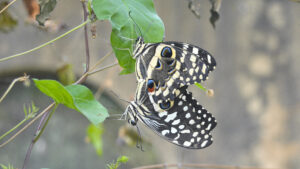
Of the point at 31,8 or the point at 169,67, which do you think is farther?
the point at 31,8

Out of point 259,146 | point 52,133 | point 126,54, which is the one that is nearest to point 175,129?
point 126,54

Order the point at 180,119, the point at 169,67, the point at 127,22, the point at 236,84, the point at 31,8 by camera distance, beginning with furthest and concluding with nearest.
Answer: the point at 236,84, the point at 31,8, the point at 180,119, the point at 169,67, the point at 127,22

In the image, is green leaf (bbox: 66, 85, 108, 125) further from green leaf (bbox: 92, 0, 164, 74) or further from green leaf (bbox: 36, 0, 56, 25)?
green leaf (bbox: 36, 0, 56, 25)

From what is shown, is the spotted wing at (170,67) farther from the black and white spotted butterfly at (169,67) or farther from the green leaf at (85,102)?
the green leaf at (85,102)

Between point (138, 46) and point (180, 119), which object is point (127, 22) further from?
point (180, 119)

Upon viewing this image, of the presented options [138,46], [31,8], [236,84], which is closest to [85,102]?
[138,46]

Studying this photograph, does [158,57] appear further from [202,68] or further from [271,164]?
[271,164]

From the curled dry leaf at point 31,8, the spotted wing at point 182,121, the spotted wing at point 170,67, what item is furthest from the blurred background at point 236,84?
the spotted wing at point 170,67
